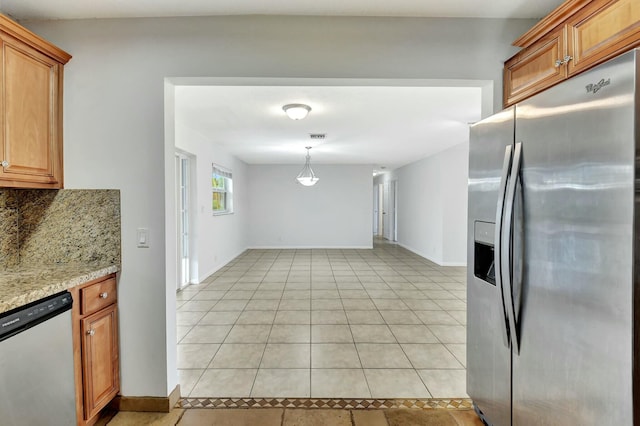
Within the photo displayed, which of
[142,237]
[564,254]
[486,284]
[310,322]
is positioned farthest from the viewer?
[310,322]

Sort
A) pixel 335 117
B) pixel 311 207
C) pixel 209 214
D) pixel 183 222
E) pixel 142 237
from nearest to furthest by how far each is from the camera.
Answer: pixel 142 237
pixel 335 117
pixel 183 222
pixel 209 214
pixel 311 207

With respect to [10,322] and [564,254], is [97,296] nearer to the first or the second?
[10,322]

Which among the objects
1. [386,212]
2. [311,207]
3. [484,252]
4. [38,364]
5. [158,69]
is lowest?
[38,364]

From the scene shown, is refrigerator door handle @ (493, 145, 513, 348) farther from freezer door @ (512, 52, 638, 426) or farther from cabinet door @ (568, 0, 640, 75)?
cabinet door @ (568, 0, 640, 75)

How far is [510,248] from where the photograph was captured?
1.47m

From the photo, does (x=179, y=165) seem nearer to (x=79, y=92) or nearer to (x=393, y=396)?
(x=79, y=92)

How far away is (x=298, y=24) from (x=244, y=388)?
2498mm

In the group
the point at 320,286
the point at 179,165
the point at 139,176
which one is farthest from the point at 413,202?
the point at 139,176

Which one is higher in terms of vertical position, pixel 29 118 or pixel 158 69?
pixel 158 69

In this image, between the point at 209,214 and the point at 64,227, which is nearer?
the point at 64,227

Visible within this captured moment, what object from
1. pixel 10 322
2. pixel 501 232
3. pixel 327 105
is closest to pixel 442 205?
pixel 327 105

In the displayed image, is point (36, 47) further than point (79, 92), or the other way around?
point (79, 92)

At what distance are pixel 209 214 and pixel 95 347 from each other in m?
4.04

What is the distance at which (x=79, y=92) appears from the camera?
6.63 ft
